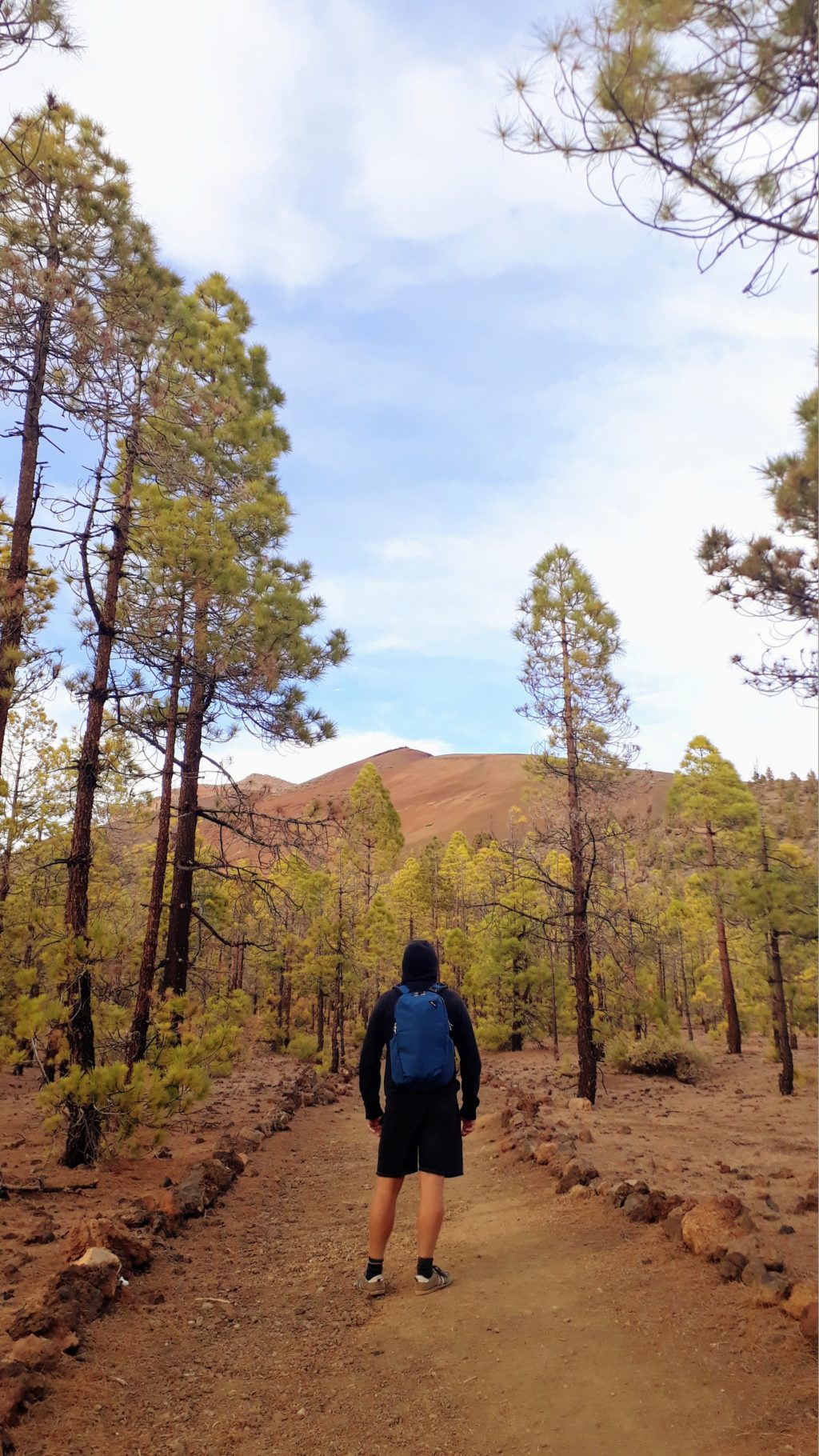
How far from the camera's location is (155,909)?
29.7 feet

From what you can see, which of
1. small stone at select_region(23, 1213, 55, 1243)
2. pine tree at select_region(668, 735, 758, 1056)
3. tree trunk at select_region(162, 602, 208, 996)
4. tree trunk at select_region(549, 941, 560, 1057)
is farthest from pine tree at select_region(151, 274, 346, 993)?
tree trunk at select_region(549, 941, 560, 1057)

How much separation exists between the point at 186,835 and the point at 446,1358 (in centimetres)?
844

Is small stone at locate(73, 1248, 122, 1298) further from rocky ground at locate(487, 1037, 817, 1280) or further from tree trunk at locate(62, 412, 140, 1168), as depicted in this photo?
rocky ground at locate(487, 1037, 817, 1280)

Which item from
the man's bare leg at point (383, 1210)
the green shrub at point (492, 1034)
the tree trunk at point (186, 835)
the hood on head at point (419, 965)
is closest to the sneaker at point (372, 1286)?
the man's bare leg at point (383, 1210)

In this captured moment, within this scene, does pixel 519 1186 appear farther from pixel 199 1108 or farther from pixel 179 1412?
pixel 199 1108

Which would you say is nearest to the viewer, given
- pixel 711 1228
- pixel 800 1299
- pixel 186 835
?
pixel 800 1299

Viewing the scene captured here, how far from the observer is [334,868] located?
31.8 meters

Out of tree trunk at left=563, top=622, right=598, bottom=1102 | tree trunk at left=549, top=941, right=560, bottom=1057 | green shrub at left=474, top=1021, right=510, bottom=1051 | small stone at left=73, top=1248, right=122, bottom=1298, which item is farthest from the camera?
green shrub at left=474, top=1021, right=510, bottom=1051

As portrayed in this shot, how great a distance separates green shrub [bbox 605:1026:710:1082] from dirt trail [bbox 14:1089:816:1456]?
1644 centimetres

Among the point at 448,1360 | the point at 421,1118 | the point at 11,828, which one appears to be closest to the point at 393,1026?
the point at 421,1118

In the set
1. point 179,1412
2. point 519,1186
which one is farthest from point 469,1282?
point 519,1186

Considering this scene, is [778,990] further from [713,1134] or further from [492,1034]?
[492,1034]

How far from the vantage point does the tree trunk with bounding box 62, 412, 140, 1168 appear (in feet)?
23.8

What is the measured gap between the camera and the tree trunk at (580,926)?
14.0 m
